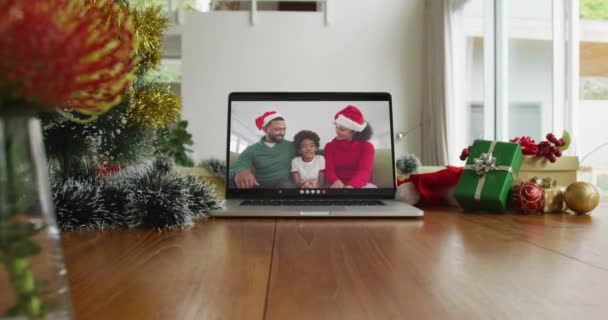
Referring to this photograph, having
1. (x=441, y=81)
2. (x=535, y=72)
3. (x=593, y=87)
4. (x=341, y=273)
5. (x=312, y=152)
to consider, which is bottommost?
(x=341, y=273)

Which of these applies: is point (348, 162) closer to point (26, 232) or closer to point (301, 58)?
point (26, 232)

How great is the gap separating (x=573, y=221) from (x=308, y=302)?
2.25 feet

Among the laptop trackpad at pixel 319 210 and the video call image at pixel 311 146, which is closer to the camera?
the laptop trackpad at pixel 319 210

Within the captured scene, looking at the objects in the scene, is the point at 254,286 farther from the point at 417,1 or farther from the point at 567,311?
the point at 417,1

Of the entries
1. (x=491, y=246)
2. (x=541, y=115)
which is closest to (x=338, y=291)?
(x=491, y=246)

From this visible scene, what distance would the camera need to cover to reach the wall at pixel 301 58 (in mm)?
5027

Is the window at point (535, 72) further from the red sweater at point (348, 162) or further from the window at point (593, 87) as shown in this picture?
the red sweater at point (348, 162)

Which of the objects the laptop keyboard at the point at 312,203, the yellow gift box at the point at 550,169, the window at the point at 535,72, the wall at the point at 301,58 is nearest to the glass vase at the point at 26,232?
the laptop keyboard at the point at 312,203

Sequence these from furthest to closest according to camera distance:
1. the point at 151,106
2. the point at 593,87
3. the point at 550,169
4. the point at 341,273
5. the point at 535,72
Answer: the point at 535,72 → the point at 593,87 → the point at 550,169 → the point at 151,106 → the point at 341,273

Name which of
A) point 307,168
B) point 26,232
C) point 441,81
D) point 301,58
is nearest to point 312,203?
point 307,168

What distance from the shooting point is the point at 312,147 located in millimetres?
1120

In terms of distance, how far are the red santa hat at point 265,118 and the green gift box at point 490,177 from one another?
0.41 m

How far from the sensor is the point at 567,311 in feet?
1.17

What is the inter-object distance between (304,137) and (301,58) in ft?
13.4
